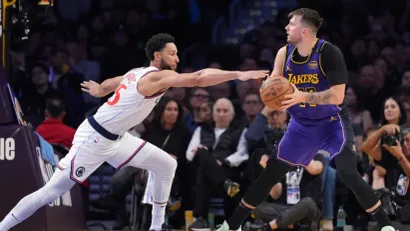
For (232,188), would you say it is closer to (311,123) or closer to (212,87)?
(212,87)

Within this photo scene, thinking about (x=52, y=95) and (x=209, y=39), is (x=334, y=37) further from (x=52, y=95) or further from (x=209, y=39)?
(x=52, y=95)

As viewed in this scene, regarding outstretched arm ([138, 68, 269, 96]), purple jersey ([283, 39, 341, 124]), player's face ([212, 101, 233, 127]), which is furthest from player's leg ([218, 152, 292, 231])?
player's face ([212, 101, 233, 127])

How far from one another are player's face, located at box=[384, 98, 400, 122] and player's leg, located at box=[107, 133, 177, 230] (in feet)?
10.5

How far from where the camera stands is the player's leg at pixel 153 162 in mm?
8344

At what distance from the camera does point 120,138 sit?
832 cm

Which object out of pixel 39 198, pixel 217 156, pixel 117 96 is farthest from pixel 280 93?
pixel 217 156

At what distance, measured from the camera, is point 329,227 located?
10586mm

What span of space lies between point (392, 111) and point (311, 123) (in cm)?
282

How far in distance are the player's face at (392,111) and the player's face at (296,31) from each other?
3.00 metres

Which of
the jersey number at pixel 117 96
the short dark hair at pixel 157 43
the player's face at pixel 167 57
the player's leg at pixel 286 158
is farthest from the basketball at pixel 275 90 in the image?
the jersey number at pixel 117 96

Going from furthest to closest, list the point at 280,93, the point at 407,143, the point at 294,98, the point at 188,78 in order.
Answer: the point at 407,143, the point at 188,78, the point at 280,93, the point at 294,98

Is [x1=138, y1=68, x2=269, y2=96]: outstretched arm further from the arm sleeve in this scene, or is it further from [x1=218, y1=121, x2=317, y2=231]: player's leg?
[x1=218, y1=121, x2=317, y2=231]: player's leg

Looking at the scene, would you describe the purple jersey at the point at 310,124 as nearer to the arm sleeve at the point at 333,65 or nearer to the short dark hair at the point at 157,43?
the arm sleeve at the point at 333,65

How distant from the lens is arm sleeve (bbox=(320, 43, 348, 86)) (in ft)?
24.9
